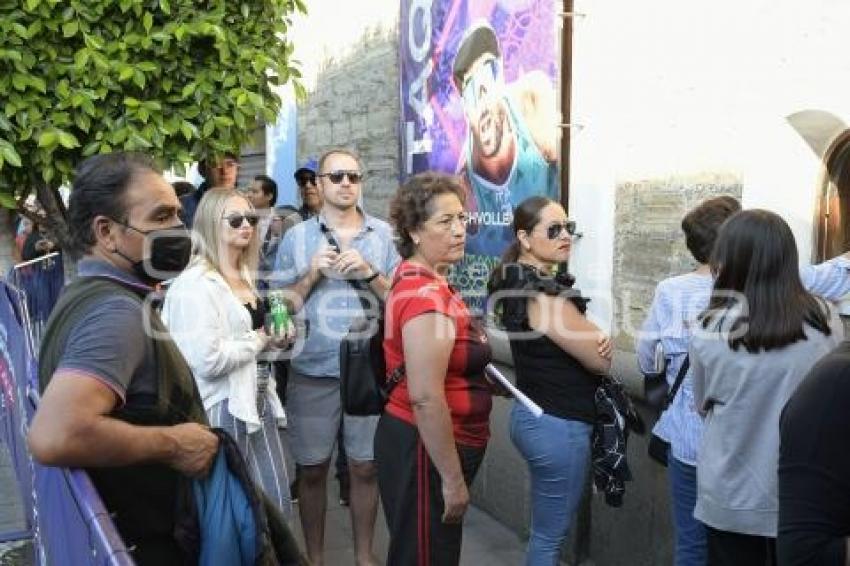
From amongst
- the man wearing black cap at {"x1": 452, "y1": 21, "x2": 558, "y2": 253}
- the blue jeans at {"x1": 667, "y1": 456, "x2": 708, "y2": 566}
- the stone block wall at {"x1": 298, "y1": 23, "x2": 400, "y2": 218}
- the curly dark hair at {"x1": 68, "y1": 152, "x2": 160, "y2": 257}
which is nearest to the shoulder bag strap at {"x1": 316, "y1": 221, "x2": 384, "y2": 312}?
the man wearing black cap at {"x1": 452, "y1": 21, "x2": 558, "y2": 253}

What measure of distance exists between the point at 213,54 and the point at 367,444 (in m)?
2.07

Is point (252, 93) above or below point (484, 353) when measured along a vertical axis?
above

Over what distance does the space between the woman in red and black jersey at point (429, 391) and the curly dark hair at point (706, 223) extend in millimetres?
900

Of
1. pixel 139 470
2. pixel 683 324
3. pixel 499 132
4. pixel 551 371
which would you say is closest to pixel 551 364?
pixel 551 371

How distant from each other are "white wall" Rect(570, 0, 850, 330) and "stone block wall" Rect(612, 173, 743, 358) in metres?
0.07

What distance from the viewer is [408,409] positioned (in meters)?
3.08

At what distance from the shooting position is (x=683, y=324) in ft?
11.2

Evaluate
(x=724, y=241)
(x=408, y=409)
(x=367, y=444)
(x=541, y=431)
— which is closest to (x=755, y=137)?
(x=724, y=241)

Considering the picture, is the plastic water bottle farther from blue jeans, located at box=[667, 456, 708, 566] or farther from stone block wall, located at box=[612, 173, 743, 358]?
stone block wall, located at box=[612, 173, 743, 358]

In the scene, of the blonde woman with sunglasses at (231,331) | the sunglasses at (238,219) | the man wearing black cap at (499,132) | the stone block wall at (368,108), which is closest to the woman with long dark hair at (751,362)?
the blonde woman with sunglasses at (231,331)

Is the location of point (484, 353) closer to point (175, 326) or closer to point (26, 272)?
point (175, 326)

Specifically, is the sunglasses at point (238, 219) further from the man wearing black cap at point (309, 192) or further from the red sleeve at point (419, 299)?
the man wearing black cap at point (309, 192)

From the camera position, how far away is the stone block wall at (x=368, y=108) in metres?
7.84

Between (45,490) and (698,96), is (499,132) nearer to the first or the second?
(698,96)
